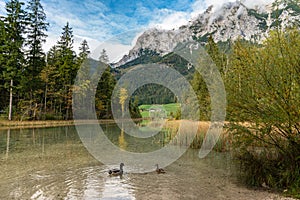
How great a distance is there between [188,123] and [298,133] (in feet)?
23.2

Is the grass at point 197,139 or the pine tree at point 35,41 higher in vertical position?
the pine tree at point 35,41

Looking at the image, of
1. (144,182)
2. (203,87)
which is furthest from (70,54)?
(144,182)

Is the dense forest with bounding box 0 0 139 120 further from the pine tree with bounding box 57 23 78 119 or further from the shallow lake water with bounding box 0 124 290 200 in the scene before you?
the shallow lake water with bounding box 0 124 290 200

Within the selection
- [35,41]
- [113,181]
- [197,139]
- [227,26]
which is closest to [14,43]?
[35,41]

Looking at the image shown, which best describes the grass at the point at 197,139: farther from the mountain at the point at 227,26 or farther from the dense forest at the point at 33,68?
the dense forest at the point at 33,68

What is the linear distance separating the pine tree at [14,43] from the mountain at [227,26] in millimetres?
19105

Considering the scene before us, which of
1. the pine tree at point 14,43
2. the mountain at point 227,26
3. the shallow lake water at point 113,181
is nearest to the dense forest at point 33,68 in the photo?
the pine tree at point 14,43

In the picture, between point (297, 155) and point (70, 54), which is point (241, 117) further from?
point (70, 54)

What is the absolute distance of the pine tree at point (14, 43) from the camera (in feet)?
87.9

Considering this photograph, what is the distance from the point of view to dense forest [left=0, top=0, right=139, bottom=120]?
27234mm

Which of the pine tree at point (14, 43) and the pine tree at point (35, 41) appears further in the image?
the pine tree at point (35, 41)

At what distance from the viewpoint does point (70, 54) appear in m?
36.4

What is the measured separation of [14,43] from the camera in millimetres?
27000

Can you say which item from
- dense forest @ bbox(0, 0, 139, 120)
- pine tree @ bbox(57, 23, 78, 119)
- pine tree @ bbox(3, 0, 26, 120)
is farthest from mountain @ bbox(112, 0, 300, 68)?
pine tree @ bbox(3, 0, 26, 120)
